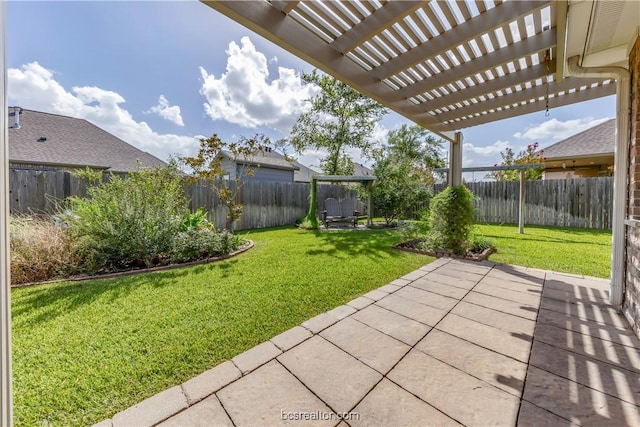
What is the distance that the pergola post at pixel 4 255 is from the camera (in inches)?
30.5

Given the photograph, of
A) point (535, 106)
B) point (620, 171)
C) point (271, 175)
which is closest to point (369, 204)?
point (535, 106)

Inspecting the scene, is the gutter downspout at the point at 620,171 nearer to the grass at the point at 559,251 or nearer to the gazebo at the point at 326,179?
the grass at the point at 559,251

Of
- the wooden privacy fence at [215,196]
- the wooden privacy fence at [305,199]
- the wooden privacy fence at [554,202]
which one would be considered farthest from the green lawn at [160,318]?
the wooden privacy fence at [554,202]

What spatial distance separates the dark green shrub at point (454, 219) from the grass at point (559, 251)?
58cm

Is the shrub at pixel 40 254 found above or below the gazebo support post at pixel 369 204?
below

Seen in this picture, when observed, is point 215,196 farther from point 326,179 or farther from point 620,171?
point 620,171

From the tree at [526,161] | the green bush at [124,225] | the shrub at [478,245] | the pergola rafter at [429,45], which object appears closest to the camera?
the pergola rafter at [429,45]

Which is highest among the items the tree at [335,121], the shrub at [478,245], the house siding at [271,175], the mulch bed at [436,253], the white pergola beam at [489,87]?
the tree at [335,121]

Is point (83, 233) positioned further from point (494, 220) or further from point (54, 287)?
point (494, 220)

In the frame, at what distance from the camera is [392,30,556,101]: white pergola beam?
247 cm

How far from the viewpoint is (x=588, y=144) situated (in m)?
10.9

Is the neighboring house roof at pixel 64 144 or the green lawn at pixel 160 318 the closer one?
the green lawn at pixel 160 318

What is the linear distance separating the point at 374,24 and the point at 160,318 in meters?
3.26

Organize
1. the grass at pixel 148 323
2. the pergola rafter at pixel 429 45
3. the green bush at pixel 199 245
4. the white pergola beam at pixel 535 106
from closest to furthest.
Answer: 1. the grass at pixel 148 323
2. the pergola rafter at pixel 429 45
3. the white pergola beam at pixel 535 106
4. the green bush at pixel 199 245
